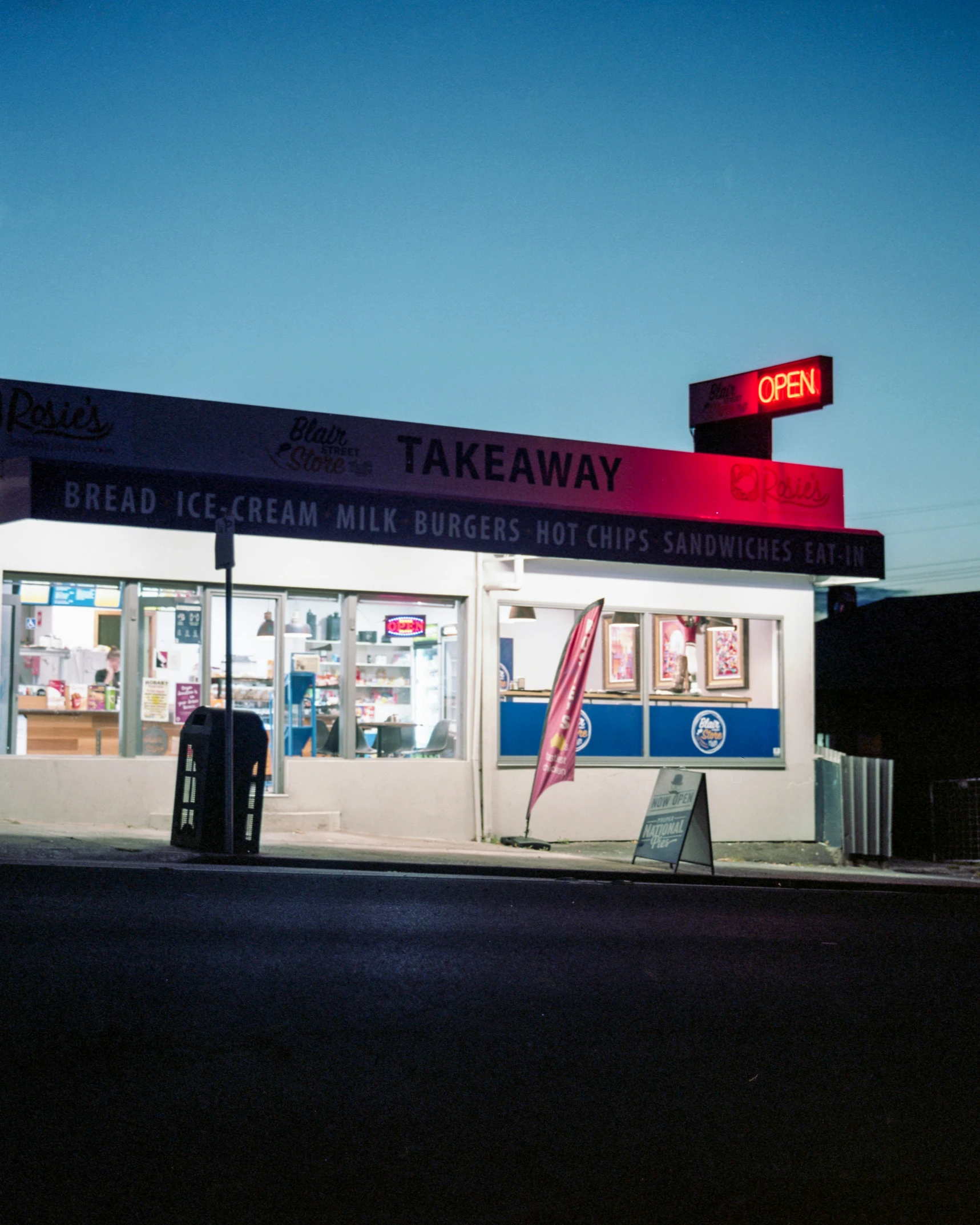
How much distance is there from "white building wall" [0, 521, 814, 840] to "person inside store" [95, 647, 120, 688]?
85cm

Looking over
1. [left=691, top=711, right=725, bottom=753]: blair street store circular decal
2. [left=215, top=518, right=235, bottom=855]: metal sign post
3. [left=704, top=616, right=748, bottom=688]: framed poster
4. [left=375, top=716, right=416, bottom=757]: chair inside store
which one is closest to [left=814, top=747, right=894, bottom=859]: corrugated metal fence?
[left=691, top=711, right=725, bottom=753]: blair street store circular decal

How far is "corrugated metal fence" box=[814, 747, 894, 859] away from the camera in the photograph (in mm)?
16719

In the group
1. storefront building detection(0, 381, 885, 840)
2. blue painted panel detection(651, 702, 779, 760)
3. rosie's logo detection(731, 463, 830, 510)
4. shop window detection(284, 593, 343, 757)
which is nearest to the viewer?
storefront building detection(0, 381, 885, 840)

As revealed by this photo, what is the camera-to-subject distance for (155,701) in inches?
587

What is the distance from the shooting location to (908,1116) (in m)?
4.89

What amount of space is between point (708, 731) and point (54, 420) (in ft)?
30.0

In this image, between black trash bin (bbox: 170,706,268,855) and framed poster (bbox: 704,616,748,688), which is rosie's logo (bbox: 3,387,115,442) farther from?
framed poster (bbox: 704,616,748,688)

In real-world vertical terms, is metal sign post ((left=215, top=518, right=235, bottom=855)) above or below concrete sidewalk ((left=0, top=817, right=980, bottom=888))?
above

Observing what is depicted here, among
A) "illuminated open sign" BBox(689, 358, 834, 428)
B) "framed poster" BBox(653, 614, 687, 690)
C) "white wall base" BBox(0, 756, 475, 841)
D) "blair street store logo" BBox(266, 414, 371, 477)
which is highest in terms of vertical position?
"illuminated open sign" BBox(689, 358, 834, 428)

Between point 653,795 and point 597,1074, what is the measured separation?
9.37 metres

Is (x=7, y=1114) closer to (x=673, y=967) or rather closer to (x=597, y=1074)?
(x=597, y=1074)

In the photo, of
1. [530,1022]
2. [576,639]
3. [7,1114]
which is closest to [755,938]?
[530,1022]

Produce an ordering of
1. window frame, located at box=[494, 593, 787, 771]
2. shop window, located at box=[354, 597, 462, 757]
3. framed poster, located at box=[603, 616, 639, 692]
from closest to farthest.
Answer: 1. shop window, located at box=[354, 597, 462, 757]
2. window frame, located at box=[494, 593, 787, 771]
3. framed poster, located at box=[603, 616, 639, 692]

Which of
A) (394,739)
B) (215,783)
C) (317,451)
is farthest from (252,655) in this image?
(215,783)
